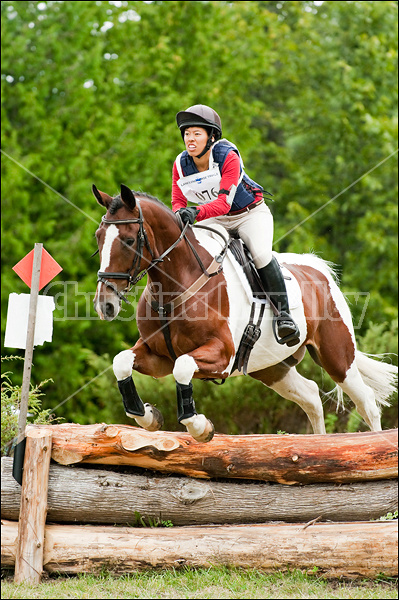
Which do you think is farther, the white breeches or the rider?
the white breeches

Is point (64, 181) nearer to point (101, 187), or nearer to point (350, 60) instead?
point (101, 187)

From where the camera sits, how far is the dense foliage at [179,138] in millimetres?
12406

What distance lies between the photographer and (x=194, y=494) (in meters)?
4.34

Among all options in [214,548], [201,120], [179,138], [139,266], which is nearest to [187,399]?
[139,266]

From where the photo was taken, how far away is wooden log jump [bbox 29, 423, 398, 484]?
428 cm

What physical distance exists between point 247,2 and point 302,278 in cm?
1690

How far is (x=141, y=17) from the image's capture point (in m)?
16.0

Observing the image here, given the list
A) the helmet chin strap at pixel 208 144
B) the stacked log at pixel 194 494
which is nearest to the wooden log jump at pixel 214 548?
the stacked log at pixel 194 494

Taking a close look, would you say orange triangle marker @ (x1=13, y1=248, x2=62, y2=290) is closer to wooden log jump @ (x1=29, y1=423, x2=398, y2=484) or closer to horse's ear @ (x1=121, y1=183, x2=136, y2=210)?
horse's ear @ (x1=121, y1=183, x2=136, y2=210)

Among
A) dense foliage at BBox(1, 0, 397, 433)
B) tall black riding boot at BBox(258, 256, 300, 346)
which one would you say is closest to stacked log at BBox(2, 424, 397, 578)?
tall black riding boot at BBox(258, 256, 300, 346)

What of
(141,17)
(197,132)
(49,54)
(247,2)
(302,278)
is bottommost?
(302,278)

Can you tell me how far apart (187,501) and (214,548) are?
35 centimetres

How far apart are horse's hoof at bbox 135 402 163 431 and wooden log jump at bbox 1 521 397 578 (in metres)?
0.67

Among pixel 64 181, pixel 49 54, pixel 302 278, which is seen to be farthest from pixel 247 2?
pixel 302 278
